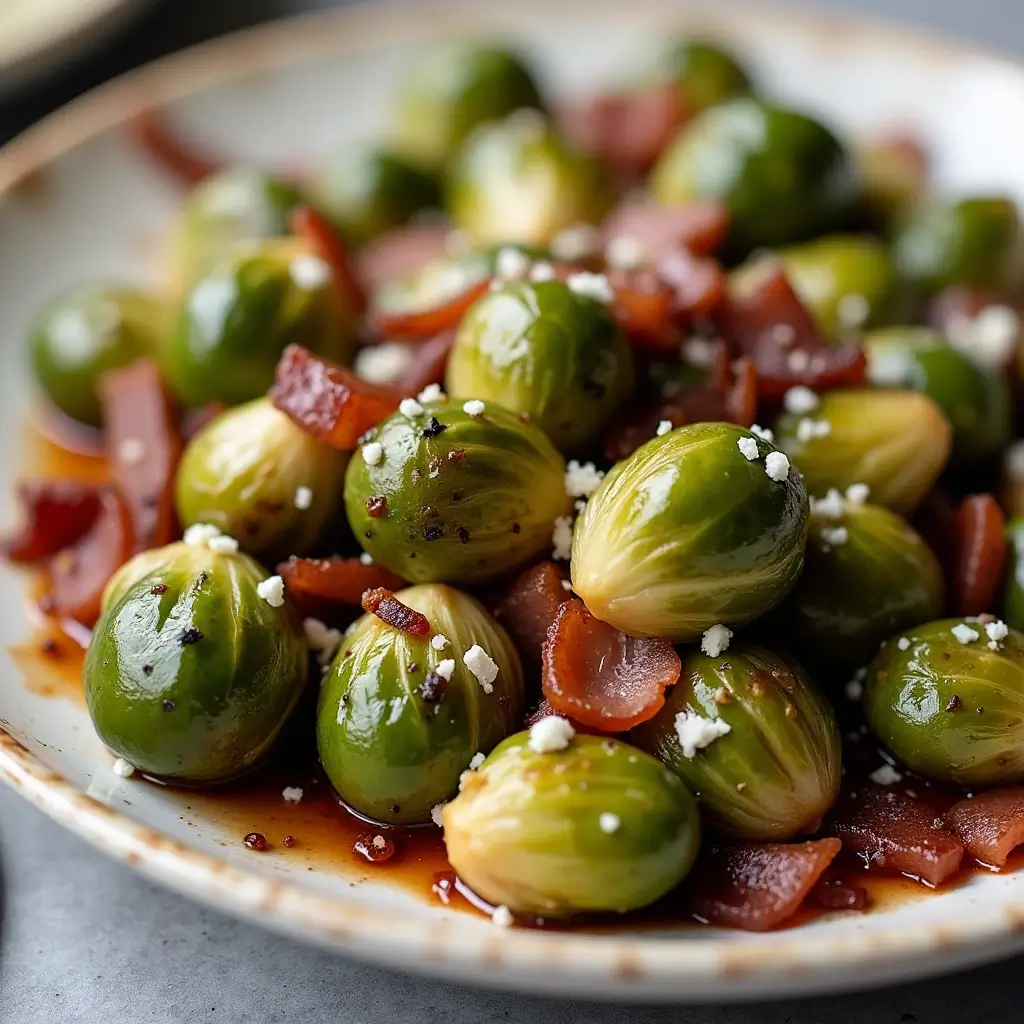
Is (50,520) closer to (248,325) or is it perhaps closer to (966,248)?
(248,325)

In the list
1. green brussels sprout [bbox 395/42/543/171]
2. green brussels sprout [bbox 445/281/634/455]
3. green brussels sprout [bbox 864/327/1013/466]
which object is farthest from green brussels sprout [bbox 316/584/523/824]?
green brussels sprout [bbox 395/42/543/171]

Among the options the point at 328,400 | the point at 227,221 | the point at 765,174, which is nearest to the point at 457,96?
the point at 227,221

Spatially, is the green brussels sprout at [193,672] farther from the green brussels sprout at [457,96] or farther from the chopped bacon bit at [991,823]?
the green brussels sprout at [457,96]

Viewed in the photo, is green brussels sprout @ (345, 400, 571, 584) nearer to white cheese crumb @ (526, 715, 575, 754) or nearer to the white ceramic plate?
white cheese crumb @ (526, 715, 575, 754)

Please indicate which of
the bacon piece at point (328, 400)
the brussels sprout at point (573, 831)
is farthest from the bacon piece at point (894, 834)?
the bacon piece at point (328, 400)

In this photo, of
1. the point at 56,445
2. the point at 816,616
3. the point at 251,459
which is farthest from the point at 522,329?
the point at 56,445

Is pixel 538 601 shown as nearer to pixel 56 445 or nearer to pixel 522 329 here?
pixel 522 329
